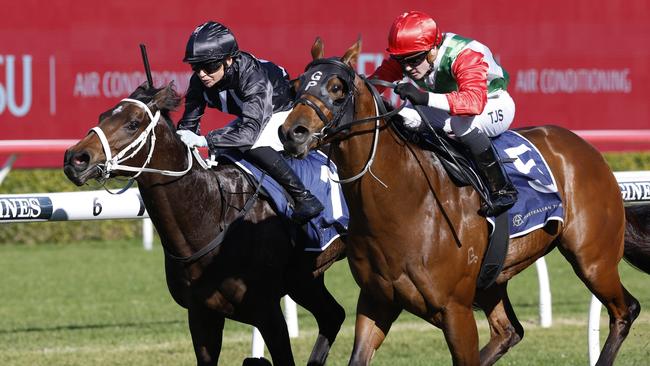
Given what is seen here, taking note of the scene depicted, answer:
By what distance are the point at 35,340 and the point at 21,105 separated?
4.61 meters

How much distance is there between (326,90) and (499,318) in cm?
205

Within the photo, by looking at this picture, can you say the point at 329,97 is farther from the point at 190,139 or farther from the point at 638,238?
the point at 638,238

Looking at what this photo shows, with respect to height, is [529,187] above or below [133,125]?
below

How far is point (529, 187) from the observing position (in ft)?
17.7

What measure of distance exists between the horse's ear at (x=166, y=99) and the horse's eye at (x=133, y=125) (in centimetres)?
16

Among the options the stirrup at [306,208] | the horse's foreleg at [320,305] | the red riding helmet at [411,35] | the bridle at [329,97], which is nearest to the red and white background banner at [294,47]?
the horse's foreleg at [320,305]

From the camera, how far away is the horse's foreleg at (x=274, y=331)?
5.32 meters

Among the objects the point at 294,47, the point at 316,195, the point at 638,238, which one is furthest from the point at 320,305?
the point at 294,47

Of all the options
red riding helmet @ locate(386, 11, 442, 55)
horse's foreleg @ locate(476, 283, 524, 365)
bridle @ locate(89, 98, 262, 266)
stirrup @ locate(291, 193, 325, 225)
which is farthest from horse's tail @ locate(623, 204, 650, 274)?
bridle @ locate(89, 98, 262, 266)

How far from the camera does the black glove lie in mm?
4609

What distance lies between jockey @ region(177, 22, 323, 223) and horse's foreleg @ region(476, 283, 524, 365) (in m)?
1.07

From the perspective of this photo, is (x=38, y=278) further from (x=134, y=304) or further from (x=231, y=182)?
(x=231, y=182)

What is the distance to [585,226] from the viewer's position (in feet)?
18.3

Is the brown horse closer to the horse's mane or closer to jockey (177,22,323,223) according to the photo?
jockey (177,22,323,223)
